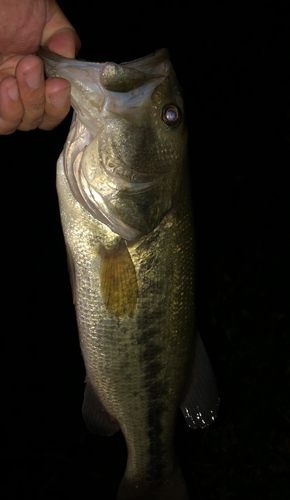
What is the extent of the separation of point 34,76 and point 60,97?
0.31ft

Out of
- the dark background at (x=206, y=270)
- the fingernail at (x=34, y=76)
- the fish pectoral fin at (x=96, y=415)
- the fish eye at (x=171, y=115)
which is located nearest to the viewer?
the fingernail at (x=34, y=76)

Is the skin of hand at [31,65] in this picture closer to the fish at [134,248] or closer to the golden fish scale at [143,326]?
the fish at [134,248]

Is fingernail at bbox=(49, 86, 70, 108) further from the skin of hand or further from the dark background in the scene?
the dark background

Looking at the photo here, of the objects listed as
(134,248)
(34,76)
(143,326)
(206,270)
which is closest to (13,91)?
(34,76)

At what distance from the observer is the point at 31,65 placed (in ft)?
3.24

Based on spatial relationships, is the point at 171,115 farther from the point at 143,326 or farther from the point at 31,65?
the point at 143,326

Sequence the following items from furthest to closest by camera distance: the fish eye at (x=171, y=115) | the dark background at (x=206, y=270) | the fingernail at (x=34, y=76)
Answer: the dark background at (x=206, y=270)
the fish eye at (x=171, y=115)
the fingernail at (x=34, y=76)

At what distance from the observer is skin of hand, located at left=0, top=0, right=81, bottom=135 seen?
102 cm

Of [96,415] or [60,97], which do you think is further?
[96,415]

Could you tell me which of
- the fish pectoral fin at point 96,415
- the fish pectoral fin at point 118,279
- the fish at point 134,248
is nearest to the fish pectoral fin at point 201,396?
the fish at point 134,248

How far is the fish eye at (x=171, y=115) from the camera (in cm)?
111

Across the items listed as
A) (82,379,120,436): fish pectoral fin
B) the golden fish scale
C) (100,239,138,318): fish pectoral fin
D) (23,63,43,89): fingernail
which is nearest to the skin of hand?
(23,63,43,89): fingernail

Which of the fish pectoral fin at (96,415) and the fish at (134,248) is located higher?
the fish at (134,248)

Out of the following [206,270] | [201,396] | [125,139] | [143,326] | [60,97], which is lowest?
[206,270]
